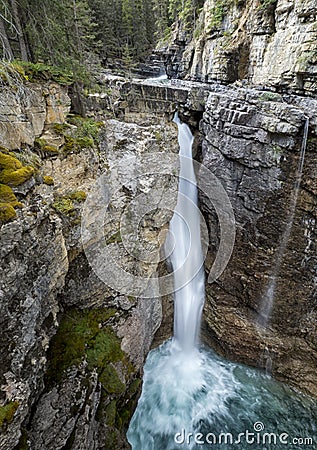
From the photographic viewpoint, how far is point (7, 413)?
12.6 feet

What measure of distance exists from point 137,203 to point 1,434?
232 inches

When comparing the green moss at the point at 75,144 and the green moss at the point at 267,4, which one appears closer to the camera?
the green moss at the point at 75,144

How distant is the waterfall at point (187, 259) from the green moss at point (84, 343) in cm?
413

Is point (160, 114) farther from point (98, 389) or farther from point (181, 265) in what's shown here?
point (98, 389)

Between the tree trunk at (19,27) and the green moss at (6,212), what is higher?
the tree trunk at (19,27)

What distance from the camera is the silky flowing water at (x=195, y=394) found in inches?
305

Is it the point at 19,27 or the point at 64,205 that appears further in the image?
the point at 19,27

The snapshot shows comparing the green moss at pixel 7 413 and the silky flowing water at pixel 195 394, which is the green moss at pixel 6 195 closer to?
the green moss at pixel 7 413

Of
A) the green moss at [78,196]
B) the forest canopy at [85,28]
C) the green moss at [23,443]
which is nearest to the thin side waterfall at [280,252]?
the green moss at [78,196]

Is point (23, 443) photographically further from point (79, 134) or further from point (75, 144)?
point (79, 134)

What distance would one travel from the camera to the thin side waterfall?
25.9 feet

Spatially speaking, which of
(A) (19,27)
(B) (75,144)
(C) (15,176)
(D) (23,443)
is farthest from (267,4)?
(D) (23,443)

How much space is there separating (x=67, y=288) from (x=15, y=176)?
310cm
